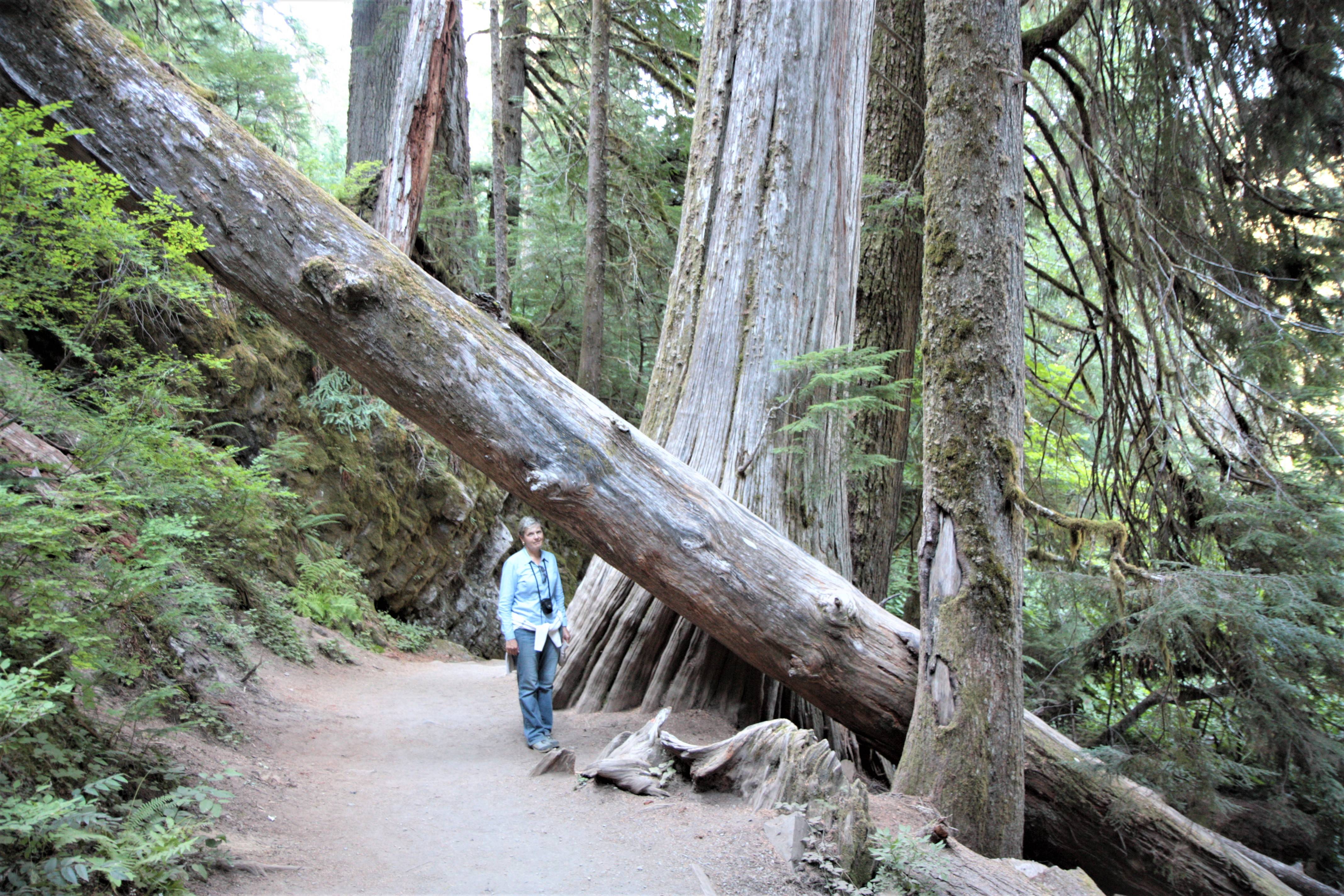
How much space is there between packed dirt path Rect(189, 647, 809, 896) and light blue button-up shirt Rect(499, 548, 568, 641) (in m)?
0.83

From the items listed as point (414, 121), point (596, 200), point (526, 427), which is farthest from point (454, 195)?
point (526, 427)

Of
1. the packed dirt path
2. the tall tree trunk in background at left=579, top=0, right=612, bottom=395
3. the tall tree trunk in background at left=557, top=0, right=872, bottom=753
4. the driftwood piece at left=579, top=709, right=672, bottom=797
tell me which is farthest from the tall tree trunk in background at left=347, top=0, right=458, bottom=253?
the driftwood piece at left=579, top=709, right=672, bottom=797

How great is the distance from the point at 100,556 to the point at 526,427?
2.29 meters

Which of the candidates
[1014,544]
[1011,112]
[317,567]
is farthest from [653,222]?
[1014,544]

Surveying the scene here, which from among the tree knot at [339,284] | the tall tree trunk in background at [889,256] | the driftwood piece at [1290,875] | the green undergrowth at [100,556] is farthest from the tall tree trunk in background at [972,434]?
the green undergrowth at [100,556]

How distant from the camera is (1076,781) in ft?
15.2

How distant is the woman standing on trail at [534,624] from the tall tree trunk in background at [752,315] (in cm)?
52

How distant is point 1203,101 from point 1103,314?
78.2 inches

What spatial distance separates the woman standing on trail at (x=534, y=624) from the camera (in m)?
5.52

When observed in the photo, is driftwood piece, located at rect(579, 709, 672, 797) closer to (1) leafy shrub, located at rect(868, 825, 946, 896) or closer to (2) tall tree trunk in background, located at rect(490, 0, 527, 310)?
(1) leafy shrub, located at rect(868, 825, 946, 896)

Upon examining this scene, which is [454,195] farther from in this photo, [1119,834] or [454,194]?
[1119,834]

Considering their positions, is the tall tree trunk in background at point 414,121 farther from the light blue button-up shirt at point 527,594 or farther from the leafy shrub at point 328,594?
the light blue button-up shirt at point 527,594

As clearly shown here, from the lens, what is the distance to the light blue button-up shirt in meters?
5.70

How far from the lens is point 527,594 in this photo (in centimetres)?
579
